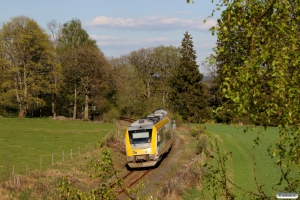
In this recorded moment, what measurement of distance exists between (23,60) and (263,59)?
185ft

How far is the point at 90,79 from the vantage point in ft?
201

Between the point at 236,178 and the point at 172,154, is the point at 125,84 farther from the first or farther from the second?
the point at 236,178

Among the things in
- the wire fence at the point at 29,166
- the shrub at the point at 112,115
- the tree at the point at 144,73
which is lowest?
the shrub at the point at 112,115

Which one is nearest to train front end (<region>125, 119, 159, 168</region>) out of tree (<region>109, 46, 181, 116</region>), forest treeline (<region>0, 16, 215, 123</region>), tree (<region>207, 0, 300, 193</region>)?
tree (<region>207, 0, 300, 193</region>)

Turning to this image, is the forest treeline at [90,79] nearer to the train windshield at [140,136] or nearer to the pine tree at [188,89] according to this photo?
the pine tree at [188,89]

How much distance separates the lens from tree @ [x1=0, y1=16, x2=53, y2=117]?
183 feet

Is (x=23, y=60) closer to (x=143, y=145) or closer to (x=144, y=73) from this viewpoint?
(x=144, y=73)

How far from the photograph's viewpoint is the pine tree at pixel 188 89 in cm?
6203

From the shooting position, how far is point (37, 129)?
46.6 m

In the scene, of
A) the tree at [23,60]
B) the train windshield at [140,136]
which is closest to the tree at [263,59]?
the train windshield at [140,136]

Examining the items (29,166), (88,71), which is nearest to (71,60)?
(88,71)

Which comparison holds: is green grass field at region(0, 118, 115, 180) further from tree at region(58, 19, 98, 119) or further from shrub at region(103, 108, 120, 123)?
tree at region(58, 19, 98, 119)

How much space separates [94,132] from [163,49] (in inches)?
1177

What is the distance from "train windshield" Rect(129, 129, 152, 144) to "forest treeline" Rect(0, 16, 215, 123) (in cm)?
2698
